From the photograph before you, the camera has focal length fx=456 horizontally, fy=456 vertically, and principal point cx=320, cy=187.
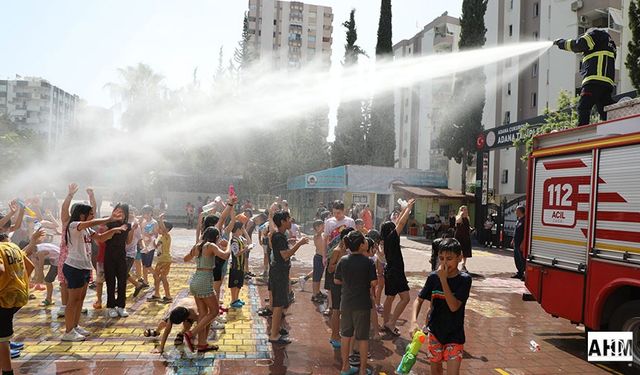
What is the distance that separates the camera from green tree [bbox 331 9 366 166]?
44.0m

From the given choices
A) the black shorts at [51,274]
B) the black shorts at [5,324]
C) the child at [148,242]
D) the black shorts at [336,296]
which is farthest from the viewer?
the child at [148,242]

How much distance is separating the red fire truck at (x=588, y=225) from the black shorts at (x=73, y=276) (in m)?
6.41

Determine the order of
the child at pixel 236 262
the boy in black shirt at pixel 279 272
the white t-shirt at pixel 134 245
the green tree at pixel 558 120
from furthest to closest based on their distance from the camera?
the green tree at pixel 558 120, the white t-shirt at pixel 134 245, the child at pixel 236 262, the boy in black shirt at pixel 279 272

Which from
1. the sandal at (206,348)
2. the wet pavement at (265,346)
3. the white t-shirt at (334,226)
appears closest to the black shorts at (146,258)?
the wet pavement at (265,346)

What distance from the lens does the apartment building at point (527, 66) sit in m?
29.8

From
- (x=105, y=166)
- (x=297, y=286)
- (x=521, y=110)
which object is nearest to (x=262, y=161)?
(x=105, y=166)

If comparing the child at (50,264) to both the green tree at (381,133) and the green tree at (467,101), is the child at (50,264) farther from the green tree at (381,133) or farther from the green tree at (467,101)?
the green tree at (381,133)

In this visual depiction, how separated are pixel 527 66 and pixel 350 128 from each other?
16.3 meters

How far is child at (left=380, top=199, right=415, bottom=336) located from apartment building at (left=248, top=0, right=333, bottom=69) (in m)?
73.4

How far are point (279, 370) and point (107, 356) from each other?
2.09m

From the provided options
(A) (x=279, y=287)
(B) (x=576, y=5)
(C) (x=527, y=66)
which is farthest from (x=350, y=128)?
(A) (x=279, y=287)

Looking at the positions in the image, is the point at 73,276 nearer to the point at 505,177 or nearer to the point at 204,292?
the point at 204,292

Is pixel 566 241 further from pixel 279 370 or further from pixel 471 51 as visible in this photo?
pixel 471 51

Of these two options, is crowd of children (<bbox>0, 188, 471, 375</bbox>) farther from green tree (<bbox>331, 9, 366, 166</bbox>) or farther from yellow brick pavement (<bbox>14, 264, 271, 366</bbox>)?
green tree (<bbox>331, 9, 366, 166</bbox>)
